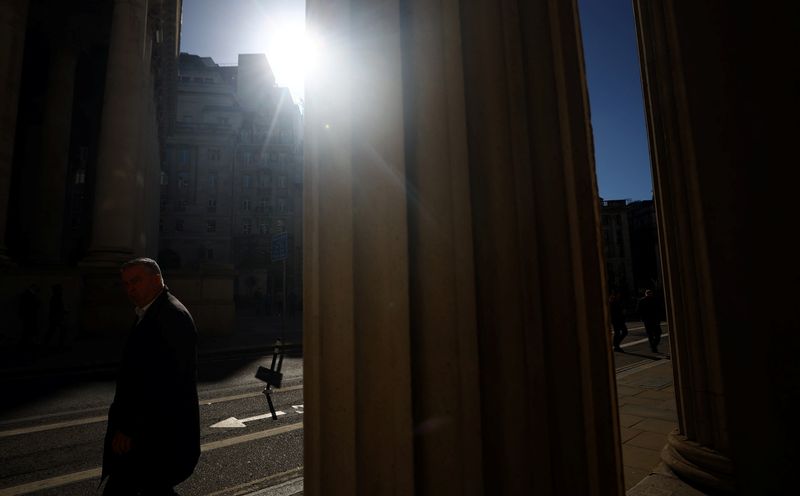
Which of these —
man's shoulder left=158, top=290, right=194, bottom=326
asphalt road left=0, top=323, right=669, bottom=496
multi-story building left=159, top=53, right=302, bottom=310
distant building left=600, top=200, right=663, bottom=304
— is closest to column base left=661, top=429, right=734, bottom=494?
asphalt road left=0, top=323, right=669, bottom=496

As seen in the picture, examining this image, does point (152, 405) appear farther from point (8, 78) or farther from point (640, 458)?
point (8, 78)

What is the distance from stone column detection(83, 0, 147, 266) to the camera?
14164 millimetres

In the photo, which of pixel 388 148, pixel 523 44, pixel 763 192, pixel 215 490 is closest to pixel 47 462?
pixel 215 490

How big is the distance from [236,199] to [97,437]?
48645mm

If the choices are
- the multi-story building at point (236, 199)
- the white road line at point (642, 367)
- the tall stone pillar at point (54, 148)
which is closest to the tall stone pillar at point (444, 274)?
the white road line at point (642, 367)

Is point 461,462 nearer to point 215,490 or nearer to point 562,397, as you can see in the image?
point 562,397

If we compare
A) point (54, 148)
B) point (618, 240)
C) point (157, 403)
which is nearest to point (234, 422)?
point (157, 403)

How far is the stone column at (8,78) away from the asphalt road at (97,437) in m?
→ 9.03

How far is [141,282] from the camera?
277 cm

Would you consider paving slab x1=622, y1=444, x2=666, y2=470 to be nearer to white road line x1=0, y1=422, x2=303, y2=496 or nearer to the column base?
the column base

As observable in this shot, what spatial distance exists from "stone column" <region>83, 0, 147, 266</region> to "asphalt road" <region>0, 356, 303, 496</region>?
7.42 m

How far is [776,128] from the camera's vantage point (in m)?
0.80

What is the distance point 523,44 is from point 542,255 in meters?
0.73

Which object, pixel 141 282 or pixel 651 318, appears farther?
pixel 651 318
